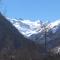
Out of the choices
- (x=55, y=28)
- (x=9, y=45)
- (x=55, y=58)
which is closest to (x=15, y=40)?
(x=9, y=45)

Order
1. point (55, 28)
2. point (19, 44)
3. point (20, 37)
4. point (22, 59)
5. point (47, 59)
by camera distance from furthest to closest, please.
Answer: point (55, 28), point (20, 37), point (19, 44), point (47, 59), point (22, 59)

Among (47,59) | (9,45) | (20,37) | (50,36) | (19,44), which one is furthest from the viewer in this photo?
(50,36)

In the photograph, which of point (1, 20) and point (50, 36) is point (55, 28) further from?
point (1, 20)

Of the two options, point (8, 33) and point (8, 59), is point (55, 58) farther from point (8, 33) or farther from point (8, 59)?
point (8, 33)

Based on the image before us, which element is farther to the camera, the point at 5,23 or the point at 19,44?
the point at 5,23

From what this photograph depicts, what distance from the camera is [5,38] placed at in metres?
69.4

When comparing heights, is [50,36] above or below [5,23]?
above

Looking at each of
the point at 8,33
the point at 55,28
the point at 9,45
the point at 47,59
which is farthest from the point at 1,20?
the point at 55,28

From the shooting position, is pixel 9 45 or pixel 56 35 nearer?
pixel 9 45

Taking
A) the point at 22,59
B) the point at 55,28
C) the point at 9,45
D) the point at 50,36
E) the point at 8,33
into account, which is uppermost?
the point at 55,28

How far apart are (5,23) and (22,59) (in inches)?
1505

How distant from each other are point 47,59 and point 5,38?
21930mm

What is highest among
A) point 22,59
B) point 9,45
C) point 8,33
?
point 8,33

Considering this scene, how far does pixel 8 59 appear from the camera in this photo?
4606 cm
